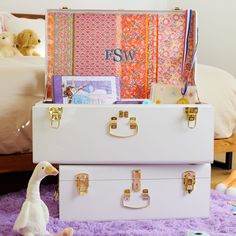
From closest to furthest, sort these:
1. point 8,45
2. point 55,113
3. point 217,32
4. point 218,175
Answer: point 55,113, point 218,175, point 8,45, point 217,32

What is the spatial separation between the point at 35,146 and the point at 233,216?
0.65m

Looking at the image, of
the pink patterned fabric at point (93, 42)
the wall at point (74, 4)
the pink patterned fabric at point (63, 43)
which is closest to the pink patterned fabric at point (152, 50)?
the pink patterned fabric at point (93, 42)

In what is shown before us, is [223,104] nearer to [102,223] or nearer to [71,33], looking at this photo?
[71,33]

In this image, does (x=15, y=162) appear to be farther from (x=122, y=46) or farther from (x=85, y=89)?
(x=122, y=46)

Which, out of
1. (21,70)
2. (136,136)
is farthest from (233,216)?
(21,70)

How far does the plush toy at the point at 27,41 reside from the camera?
2789mm

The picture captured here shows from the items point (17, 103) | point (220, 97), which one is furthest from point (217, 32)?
point (17, 103)

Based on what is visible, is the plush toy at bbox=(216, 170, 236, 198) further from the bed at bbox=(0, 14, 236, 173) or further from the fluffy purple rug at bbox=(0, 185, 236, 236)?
the bed at bbox=(0, 14, 236, 173)

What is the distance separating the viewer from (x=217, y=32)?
3.44 m

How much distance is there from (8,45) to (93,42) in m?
1.15

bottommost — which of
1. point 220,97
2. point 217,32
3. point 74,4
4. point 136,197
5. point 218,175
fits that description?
point 218,175

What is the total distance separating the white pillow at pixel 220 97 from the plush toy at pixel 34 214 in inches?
36.7

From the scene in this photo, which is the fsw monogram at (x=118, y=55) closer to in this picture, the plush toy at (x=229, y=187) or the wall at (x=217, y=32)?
the plush toy at (x=229, y=187)

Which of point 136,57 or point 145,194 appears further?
point 136,57
